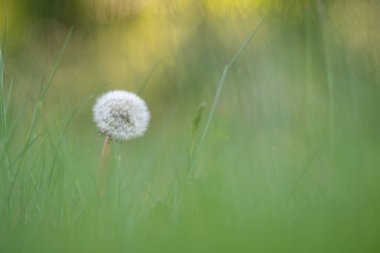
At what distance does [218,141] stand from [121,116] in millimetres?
322

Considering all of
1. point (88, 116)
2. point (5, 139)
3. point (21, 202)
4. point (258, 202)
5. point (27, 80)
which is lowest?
point (258, 202)

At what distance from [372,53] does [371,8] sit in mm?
145

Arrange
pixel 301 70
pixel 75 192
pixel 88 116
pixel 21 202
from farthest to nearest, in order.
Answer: pixel 88 116 < pixel 301 70 < pixel 75 192 < pixel 21 202

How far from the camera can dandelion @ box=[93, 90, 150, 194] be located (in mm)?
1368

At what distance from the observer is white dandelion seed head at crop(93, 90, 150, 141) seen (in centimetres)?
137

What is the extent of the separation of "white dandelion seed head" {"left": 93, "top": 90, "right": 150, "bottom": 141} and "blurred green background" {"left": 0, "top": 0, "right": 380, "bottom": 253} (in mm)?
56

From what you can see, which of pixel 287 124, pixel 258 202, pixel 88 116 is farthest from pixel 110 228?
pixel 88 116

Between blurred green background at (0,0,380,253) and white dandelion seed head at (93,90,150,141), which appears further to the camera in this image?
white dandelion seed head at (93,90,150,141)

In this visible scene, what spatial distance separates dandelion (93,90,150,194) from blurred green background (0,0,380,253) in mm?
56

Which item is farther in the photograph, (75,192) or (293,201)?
(75,192)

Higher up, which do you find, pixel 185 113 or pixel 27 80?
pixel 27 80

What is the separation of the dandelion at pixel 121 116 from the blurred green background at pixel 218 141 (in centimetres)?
6

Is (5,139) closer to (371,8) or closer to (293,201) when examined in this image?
(293,201)

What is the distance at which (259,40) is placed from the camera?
50.4 inches
